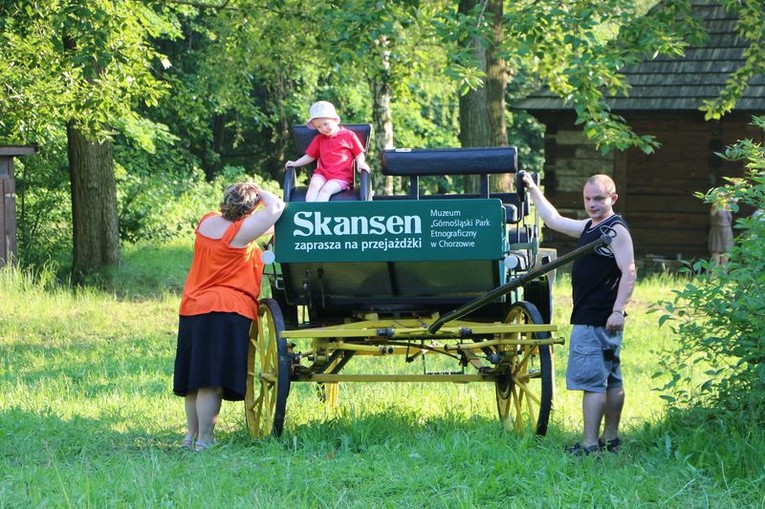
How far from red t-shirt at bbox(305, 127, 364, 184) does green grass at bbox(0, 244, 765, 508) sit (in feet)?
5.39

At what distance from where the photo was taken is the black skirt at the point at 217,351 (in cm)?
741

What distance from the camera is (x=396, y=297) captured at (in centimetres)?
774

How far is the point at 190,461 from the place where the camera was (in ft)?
22.5

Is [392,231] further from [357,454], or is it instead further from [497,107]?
[497,107]

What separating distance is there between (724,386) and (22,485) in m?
3.76

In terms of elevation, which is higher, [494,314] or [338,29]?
[338,29]

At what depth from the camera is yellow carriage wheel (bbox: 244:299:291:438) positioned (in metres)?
7.12

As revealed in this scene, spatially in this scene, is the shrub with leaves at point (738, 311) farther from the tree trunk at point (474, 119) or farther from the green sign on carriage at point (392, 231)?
the tree trunk at point (474, 119)

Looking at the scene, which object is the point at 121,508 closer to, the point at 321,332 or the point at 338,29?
the point at 321,332

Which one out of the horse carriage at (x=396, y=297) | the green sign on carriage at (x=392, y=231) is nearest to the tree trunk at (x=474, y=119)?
the horse carriage at (x=396, y=297)

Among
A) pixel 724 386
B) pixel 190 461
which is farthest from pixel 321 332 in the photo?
pixel 724 386

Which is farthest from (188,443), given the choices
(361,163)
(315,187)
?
(361,163)

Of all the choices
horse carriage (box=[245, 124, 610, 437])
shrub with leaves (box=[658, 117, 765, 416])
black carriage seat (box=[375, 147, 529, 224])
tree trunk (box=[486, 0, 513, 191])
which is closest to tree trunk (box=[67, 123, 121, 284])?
tree trunk (box=[486, 0, 513, 191])

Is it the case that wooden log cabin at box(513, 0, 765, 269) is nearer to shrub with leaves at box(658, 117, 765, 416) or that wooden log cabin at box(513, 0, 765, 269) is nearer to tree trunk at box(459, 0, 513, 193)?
tree trunk at box(459, 0, 513, 193)
